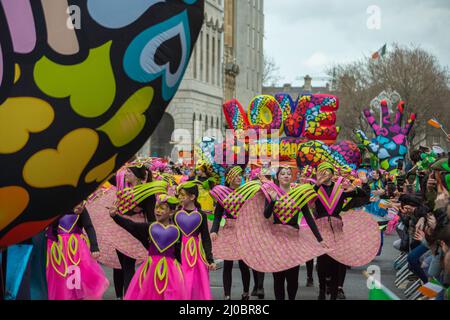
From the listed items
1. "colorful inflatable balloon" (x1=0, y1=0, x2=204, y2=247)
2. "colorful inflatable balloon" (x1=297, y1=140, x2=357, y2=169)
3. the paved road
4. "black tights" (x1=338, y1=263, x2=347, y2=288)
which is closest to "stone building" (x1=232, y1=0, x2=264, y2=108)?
"colorful inflatable balloon" (x1=297, y1=140, x2=357, y2=169)

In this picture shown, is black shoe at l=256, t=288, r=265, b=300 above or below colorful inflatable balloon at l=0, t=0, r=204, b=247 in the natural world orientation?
below

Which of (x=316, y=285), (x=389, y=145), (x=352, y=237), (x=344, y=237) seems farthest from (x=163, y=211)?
(x=389, y=145)

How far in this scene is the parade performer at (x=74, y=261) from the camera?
9.76 meters

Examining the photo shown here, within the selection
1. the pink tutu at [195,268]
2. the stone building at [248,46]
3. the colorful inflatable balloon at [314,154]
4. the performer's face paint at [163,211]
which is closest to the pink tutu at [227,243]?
the pink tutu at [195,268]

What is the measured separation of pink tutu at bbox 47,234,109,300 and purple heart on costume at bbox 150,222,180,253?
1844 mm

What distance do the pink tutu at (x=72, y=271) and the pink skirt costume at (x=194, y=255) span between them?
5.32 ft

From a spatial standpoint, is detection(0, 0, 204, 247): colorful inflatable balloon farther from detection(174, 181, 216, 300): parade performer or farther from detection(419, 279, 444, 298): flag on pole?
detection(419, 279, 444, 298): flag on pole

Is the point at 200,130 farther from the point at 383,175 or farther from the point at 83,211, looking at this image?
the point at 83,211

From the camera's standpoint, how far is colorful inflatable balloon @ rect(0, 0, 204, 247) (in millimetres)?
5480

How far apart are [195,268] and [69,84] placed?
341 cm

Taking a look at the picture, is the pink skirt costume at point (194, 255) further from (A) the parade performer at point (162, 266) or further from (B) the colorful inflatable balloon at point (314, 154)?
(B) the colorful inflatable balloon at point (314, 154)

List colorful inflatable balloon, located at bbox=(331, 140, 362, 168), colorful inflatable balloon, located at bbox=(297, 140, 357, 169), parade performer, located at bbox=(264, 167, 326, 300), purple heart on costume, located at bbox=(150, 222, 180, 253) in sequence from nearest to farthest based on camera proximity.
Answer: purple heart on costume, located at bbox=(150, 222, 180, 253) < parade performer, located at bbox=(264, 167, 326, 300) < colorful inflatable balloon, located at bbox=(297, 140, 357, 169) < colorful inflatable balloon, located at bbox=(331, 140, 362, 168)

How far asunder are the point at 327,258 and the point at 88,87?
597cm

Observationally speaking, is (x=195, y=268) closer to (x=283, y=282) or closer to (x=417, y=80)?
(x=283, y=282)
